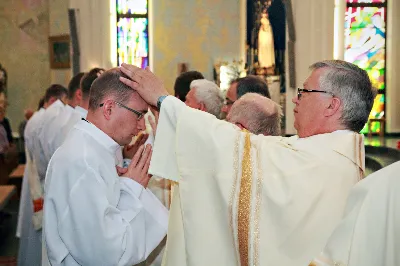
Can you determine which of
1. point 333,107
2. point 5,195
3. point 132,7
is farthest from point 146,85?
point 132,7

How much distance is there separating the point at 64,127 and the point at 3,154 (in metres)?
4.86

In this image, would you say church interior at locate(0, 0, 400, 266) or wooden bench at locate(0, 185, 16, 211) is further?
church interior at locate(0, 0, 400, 266)

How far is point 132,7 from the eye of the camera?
16.2 m

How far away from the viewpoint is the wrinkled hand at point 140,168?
2.85 m

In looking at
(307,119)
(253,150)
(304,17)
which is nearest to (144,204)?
(253,150)

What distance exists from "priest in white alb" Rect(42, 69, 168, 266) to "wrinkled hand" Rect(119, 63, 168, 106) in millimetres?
133

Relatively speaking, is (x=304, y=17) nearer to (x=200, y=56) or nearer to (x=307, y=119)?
(x=200, y=56)

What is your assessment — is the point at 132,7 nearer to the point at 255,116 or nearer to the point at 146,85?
the point at 255,116

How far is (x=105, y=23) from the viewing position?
12953mm

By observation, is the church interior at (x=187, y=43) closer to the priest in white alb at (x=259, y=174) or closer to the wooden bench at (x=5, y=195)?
the wooden bench at (x=5, y=195)

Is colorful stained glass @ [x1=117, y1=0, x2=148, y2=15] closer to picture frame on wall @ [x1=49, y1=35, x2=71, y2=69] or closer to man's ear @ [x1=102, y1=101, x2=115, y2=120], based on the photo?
picture frame on wall @ [x1=49, y1=35, x2=71, y2=69]

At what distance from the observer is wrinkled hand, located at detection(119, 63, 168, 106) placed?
268cm

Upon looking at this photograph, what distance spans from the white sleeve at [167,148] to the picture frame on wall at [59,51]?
44.8 ft

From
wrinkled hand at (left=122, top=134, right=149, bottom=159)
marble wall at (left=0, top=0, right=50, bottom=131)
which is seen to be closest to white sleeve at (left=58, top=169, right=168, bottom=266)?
wrinkled hand at (left=122, top=134, right=149, bottom=159)
